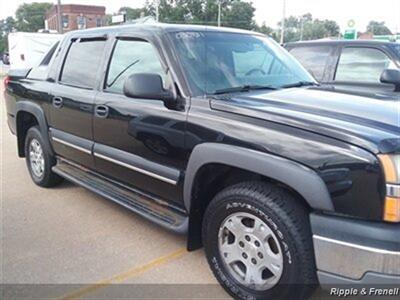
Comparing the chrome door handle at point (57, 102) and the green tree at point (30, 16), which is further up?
the green tree at point (30, 16)

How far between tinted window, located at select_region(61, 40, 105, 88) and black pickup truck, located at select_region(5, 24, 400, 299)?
0.06ft

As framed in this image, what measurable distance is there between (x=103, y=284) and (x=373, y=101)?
88.5 inches

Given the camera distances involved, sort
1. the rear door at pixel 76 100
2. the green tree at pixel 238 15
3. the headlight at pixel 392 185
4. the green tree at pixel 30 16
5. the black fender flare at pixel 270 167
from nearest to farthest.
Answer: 1. the headlight at pixel 392 185
2. the black fender flare at pixel 270 167
3. the rear door at pixel 76 100
4. the green tree at pixel 238 15
5. the green tree at pixel 30 16

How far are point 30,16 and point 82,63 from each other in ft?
323

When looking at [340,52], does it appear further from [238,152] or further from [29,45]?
[29,45]

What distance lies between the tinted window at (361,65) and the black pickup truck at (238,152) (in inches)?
97.5

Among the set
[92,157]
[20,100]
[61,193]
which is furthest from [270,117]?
[20,100]

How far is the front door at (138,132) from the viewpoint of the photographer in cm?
319

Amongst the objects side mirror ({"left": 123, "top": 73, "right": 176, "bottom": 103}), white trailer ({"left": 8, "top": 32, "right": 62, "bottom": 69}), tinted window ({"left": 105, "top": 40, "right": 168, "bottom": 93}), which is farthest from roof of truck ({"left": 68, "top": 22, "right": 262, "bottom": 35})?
white trailer ({"left": 8, "top": 32, "right": 62, "bottom": 69})

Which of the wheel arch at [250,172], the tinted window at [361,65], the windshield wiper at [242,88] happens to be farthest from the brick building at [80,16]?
the wheel arch at [250,172]

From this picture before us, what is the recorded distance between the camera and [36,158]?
5.27 meters

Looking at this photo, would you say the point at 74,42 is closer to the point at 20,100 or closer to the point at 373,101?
the point at 20,100

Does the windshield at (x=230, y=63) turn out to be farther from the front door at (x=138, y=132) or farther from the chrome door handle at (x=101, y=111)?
the chrome door handle at (x=101, y=111)

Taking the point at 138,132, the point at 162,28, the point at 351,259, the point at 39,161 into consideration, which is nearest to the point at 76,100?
the point at 138,132
